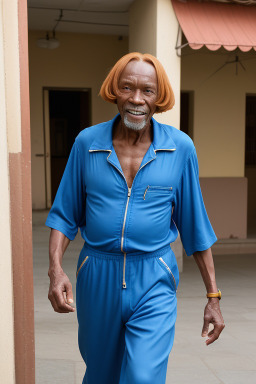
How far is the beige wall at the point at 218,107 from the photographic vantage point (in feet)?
28.9

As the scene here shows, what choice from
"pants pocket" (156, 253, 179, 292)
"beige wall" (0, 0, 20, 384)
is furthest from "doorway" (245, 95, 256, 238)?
"beige wall" (0, 0, 20, 384)

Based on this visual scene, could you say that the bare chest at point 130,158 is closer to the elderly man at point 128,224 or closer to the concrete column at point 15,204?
the elderly man at point 128,224

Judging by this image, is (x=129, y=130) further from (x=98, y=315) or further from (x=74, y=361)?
(x=74, y=361)

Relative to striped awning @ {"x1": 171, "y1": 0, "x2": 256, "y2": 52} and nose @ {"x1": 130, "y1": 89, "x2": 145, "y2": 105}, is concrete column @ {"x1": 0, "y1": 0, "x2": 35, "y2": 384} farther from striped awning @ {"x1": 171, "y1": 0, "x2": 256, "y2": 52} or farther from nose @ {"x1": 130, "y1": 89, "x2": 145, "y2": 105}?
striped awning @ {"x1": 171, "y1": 0, "x2": 256, "y2": 52}

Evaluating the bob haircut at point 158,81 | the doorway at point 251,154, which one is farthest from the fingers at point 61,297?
the doorway at point 251,154

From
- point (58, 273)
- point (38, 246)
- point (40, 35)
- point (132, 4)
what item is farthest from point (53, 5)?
point (58, 273)

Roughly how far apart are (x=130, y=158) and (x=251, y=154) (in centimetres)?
930

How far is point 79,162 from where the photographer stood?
8.14ft

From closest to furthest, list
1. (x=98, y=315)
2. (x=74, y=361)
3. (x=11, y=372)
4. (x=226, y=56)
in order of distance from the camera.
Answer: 1. (x=11, y=372)
2. (x=98, y=315)
3. (x=74, y=361)
4. (x=226, y=56)

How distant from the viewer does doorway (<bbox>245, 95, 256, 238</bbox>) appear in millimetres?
10758

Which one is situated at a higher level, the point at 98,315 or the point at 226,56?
the point at 226,56

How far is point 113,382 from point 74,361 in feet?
4.72

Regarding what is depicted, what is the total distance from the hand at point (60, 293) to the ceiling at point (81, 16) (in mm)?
5648

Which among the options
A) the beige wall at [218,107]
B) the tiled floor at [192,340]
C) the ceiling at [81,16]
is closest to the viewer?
the tiled floor at [192,340]
